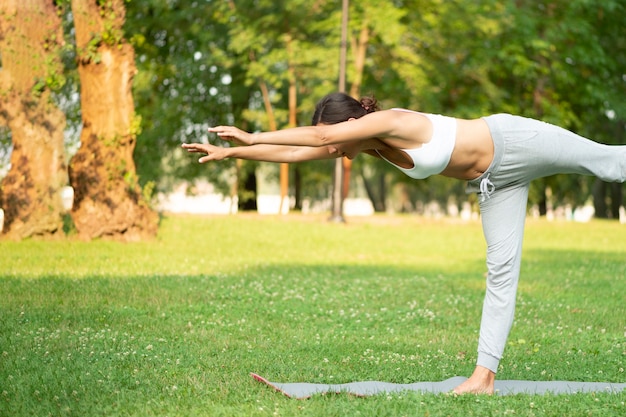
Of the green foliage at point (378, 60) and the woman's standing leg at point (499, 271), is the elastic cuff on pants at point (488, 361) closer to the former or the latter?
the woman's standing leg at point (499, 271)

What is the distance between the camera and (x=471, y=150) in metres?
5.94

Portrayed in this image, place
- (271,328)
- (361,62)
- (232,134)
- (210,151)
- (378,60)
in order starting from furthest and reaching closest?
(378,60) → (361,62) → (271,328) → (210,151) → (232,134)

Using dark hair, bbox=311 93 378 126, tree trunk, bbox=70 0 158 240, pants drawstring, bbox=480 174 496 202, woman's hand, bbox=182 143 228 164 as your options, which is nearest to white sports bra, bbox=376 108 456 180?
pants drawstring, bbox=480 174 496 202

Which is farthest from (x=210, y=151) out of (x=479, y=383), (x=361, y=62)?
(x=361, y=62)

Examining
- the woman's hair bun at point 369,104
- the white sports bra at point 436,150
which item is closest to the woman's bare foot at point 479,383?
the white sports bra at point 436,150

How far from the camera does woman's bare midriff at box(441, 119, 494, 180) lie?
5902 mm

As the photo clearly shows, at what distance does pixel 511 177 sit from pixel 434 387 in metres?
1.77

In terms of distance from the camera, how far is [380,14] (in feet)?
88.5

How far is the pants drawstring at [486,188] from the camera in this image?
6059 mm

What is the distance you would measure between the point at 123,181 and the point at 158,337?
352 inches

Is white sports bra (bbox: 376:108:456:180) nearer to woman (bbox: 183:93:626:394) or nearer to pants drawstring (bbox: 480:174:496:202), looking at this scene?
woman (bbox: 183:93:626:394)

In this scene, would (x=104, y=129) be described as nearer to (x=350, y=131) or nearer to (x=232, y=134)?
(x=232, y=134)

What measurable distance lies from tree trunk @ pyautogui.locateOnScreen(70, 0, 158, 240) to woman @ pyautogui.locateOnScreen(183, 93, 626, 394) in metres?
10.9

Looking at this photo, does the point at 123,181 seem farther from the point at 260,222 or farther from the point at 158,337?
the point at 158,337
